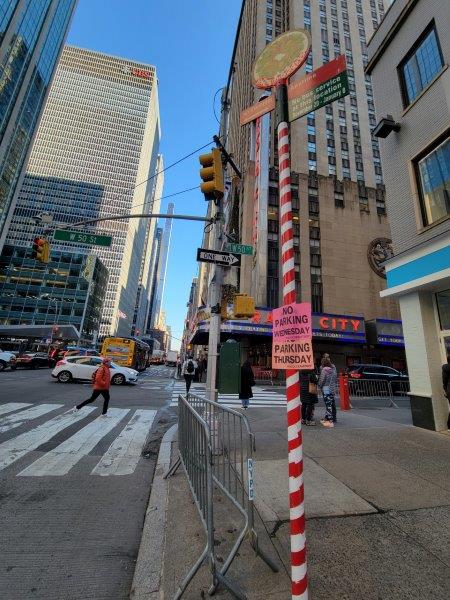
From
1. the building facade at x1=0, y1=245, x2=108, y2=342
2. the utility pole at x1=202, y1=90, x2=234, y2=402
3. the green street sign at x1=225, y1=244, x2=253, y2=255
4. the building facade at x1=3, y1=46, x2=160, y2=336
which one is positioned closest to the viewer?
the utility pole at x1=202, y1=90, x2=234, y2=402

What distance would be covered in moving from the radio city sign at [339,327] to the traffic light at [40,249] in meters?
23.5

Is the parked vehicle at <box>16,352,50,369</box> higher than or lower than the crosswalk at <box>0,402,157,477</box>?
higher

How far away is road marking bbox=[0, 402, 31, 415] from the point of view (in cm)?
922

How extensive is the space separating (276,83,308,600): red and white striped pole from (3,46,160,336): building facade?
95.4 metres

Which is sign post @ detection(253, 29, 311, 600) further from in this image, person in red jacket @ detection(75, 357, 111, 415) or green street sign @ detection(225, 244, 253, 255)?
person in red jacket @ detection(75, 357, 111, 415)

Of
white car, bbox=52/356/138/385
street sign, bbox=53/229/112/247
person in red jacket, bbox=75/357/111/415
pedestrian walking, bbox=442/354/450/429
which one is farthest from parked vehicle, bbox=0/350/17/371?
pedestrian walking, bbox=442/354/450/429

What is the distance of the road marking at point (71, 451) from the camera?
514 centimetres

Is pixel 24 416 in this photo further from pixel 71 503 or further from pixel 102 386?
pixel 71 503

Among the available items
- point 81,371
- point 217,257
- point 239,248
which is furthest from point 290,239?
point 81,371

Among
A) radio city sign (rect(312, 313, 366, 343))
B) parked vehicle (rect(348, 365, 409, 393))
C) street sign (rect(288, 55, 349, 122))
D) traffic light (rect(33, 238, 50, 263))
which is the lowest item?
parked vehicle (rect(348, 365, 409, 393))

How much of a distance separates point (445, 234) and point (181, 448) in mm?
7729

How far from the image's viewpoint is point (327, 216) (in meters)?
37.0

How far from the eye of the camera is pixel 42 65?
77.0m

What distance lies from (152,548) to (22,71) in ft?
313
